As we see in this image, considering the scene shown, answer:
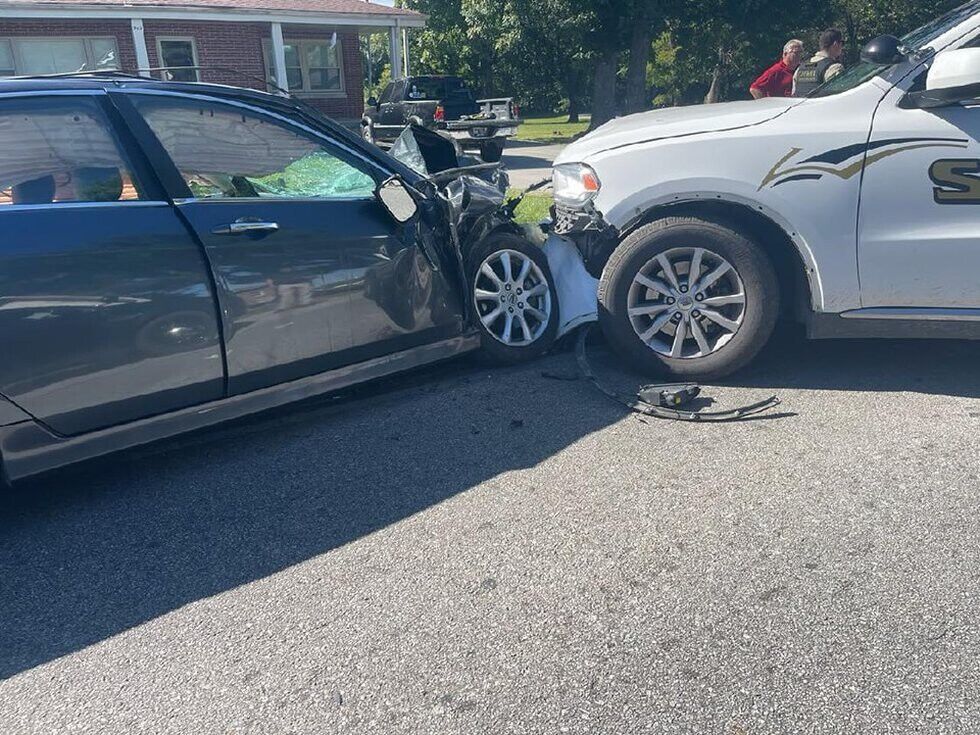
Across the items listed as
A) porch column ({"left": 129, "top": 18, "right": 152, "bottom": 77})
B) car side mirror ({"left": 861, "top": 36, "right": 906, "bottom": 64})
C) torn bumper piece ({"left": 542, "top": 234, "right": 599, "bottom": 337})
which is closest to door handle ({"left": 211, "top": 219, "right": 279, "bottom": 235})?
torn bumper piece ({"left": 542, "top": 234, "right": 599, "bottom": 337})

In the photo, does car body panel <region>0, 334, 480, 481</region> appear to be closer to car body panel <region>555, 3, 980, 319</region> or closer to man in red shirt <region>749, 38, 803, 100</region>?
car body panel <region>555, 3, 980, 319</region>

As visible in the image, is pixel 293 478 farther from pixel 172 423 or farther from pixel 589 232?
pixel 589 232

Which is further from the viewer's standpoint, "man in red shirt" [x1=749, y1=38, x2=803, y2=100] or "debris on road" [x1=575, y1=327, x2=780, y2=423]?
"man in red shirt" [x1=749, y1=38, x2=803, y2=100]

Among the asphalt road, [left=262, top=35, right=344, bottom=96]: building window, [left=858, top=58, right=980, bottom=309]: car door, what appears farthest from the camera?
[left=262, top=35, right=344, bottom=96]: building window

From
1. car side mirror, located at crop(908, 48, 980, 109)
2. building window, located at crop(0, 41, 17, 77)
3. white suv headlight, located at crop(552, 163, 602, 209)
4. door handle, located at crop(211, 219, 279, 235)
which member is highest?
building window, located at crop(0, 41, 17, 77)

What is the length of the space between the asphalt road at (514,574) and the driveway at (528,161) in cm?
822

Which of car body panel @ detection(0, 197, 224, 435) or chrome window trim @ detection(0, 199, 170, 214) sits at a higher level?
chrome window trim @ detection(0, 199, 170, 214)

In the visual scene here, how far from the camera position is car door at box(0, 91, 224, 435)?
3244 millimetres

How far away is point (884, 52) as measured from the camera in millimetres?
4184

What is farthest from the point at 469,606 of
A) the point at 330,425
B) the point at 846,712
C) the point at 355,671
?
the point at 330,425

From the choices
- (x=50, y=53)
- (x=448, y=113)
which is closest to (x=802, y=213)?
(x=448, y=113)

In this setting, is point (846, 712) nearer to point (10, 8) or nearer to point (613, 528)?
point (613, 528)

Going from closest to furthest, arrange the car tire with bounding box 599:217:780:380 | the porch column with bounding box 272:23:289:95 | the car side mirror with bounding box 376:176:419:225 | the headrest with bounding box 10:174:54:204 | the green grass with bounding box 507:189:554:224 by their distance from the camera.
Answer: the headrest with bounding box 10:174:54:204, the car side mirror with bounding box 376:176:419:225, the car tire with bounding box 599:217:780:380, the green grass with bounding box 507:189:554:224, the porch column with bounding box 272:23:289:95

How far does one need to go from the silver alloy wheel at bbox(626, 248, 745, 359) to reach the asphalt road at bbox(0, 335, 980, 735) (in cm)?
38
